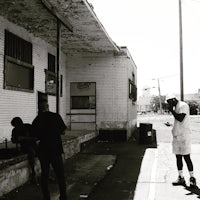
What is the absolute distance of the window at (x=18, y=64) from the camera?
11.0m

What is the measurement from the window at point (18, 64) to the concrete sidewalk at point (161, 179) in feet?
16.0

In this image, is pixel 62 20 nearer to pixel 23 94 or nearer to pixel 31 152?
pixel 23 94

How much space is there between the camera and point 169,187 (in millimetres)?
7574

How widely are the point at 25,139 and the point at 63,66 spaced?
396 inches

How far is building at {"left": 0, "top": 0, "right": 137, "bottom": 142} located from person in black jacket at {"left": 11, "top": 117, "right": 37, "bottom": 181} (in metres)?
1.13

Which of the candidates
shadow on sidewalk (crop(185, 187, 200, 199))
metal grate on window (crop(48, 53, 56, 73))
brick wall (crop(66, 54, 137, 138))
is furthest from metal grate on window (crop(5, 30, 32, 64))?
shadow on sidewalk (crop(185, 187, 200, 199))

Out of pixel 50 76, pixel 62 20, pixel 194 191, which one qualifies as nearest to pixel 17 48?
pixel 62 20

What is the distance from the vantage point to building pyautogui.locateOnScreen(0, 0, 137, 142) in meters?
10.4

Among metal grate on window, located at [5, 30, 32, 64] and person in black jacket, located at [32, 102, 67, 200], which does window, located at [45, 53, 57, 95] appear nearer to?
metal grate on window, located at [5, 30, 32, 64]

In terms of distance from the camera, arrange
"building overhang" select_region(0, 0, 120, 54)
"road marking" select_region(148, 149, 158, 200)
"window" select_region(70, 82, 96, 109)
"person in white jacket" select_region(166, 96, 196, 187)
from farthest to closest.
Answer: "window" select_region(70, 82, 96, 109)
"building overhang" select_region(0, 0, 120, 54)
"person in white jacket" select_region(166, 96, 196, 187)
"road marking" select_region(148, 149, 158, 200)

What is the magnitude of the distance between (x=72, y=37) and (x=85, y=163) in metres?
5.55

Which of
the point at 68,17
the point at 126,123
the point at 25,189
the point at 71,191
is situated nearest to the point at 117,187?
the point at 71,191

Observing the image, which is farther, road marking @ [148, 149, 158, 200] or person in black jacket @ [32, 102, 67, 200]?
road marking @ [148, 149, 158, 200]

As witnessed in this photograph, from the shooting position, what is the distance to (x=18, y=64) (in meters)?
11.7
